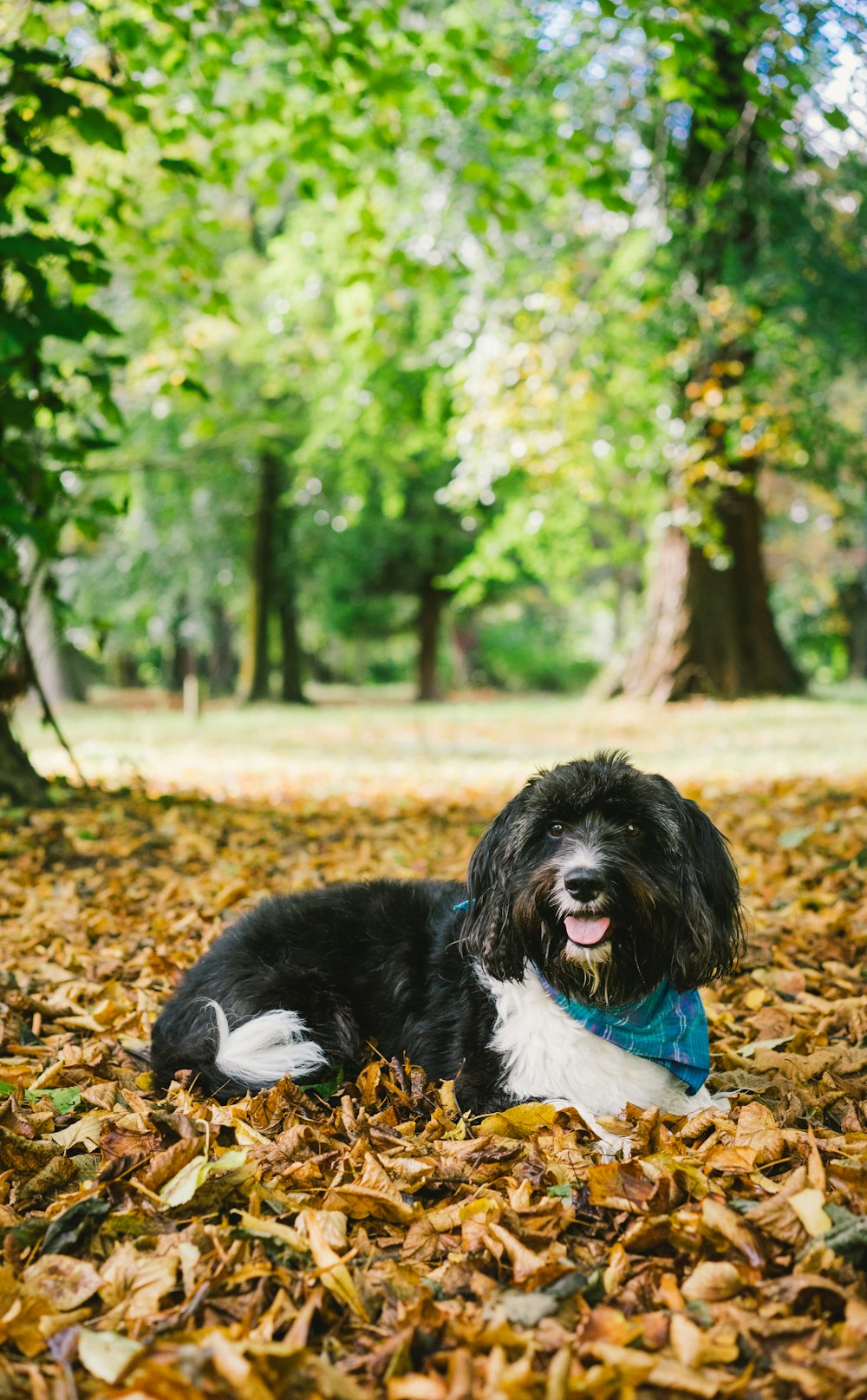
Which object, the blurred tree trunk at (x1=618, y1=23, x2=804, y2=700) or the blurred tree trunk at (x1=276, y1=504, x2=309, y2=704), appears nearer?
the blurred tree trunk at (x1=618, y1=23, x2=804, y2=700)

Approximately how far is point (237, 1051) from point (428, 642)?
22.8 m

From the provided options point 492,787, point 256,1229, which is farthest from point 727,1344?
point 492,787

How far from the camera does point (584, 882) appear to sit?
2.72 meters

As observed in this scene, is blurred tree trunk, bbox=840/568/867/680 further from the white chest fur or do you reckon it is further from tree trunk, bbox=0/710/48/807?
the white chest fur

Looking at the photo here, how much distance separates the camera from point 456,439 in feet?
42.4

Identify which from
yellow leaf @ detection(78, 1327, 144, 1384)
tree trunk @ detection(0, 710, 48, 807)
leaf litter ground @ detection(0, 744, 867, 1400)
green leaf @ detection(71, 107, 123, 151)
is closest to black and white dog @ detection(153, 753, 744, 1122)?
leaf litter ground @ detection(0, 744, 867, 1400)

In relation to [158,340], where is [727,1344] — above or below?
below

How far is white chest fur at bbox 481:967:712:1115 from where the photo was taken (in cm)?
295

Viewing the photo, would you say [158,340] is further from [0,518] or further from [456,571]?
[456,571]

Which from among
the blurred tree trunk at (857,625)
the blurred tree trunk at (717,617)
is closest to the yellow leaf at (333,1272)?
the blurred tree trunk at (717,617)

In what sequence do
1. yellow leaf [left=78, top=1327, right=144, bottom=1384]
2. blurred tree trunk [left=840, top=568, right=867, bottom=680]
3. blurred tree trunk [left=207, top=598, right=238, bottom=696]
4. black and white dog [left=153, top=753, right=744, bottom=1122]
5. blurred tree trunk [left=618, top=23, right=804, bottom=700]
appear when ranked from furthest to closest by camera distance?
blurred tree trunk [left=207, top=598, right=238, bottom=696] < blurred tree trunk [left=840, top=568, right=867, bottom=680] < blurred tree trunk [left=618, top=23, right=804, bottom=700] < black and white dog [left=153, top=753, right=744, bottom=1122] < yellow leaf [left=78, top=1327, right=144, bottom=1384]

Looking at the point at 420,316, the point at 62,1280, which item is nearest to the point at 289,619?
the point at 420,316

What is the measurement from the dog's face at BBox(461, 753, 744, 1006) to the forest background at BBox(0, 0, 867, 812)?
3.54 meters

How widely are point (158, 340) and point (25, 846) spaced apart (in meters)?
6.04
